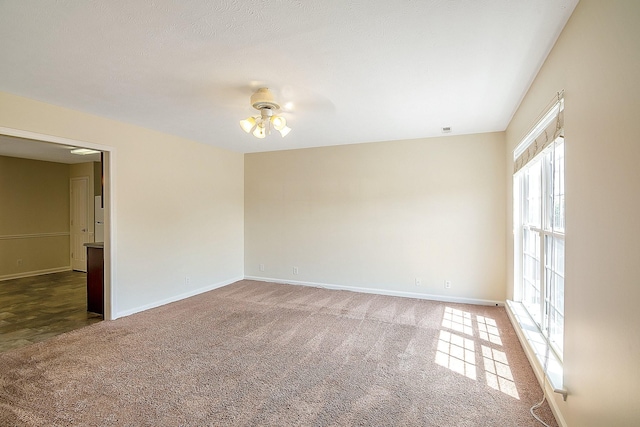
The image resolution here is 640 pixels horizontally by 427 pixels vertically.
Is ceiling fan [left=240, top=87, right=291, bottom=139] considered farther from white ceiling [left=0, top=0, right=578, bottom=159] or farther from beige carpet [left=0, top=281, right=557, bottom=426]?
beige carpet [left=0, top=281, right=557, bottom=426]

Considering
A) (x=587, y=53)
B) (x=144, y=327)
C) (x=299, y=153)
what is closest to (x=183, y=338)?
(x=144, y=327)

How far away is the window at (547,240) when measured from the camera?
2234 millimetres

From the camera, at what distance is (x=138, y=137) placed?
4.04 meters

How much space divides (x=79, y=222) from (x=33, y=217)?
774mm

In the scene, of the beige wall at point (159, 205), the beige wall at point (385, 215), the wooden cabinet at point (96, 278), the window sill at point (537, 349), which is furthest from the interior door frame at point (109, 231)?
the window sill at point (537, 349)

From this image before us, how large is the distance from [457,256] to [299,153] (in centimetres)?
311

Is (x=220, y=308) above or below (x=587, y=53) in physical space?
below

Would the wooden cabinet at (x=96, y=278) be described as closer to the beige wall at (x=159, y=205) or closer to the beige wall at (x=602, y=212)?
the beige wall at (x=159, y=205)

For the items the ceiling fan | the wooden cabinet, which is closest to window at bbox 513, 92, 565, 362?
the ceiling fan

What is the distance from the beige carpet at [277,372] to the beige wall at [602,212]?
67 centimetres

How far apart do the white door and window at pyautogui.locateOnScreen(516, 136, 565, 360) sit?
27.0 feet

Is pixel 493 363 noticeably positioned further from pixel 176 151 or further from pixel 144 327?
pixel 176 151

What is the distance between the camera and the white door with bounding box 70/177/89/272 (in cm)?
683

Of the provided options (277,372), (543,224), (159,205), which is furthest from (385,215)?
(159,205)
